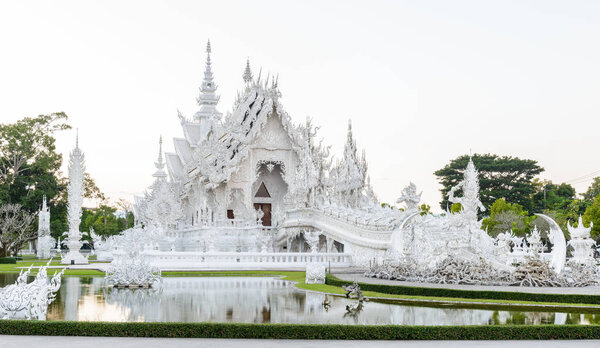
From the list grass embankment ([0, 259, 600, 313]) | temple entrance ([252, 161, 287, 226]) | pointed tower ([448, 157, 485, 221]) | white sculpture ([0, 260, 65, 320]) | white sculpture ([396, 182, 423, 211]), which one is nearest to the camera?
white sculpture ([0, 260, 65, 320])

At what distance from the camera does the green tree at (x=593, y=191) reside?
51.7 meters

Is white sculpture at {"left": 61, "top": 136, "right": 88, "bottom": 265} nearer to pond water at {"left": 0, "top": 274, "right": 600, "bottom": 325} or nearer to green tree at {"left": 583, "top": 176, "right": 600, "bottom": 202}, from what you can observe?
pond water at {"left": 0, "top": 274, "right": 600, "bottom": 325}

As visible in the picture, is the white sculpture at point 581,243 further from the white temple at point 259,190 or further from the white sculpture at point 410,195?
the white temple at point 259,190

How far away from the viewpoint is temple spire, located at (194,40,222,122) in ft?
149

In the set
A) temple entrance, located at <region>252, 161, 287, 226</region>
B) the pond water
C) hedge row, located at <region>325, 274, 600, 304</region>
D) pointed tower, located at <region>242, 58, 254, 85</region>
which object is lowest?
the pond water

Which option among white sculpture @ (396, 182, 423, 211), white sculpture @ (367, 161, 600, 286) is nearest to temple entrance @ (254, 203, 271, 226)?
white sculpture @ (367, 161, 600, 286)

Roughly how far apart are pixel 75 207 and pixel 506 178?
33798 millimetres

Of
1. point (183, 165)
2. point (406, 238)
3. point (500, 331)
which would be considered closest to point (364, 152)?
point (183, 165)

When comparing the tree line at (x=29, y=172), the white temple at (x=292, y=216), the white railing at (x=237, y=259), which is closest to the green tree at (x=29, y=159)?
the tree line at (x=29, y=172)

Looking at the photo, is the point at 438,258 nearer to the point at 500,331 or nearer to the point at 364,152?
the point at 500,331

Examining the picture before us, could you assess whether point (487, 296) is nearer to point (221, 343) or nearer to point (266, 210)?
point (221, 343)

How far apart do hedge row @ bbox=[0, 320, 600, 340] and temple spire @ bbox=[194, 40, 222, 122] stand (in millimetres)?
35838

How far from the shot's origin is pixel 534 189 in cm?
5181

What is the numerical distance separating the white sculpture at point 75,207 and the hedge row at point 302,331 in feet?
71.6
